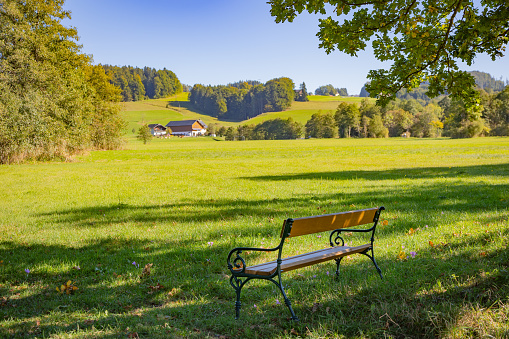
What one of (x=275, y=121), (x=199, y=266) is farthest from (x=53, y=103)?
(x=275, y=121)

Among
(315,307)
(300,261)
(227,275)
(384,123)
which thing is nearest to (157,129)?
(384,123)

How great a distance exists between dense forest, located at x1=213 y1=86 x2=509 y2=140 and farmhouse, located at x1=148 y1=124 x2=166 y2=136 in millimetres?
40010

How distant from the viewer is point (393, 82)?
695 cm

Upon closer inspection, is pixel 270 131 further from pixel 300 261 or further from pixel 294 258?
pixel 300 261

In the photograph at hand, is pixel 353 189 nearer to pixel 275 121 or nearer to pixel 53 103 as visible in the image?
pixel 53 103

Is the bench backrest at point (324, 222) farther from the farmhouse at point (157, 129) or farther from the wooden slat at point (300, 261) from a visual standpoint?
the farmhouse at point (157, 129)

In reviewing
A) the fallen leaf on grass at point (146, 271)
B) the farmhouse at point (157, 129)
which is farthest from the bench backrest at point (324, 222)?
the farmhouse at point (157, 129)

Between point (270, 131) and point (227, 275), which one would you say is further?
point (270, 131)

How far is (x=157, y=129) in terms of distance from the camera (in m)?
159

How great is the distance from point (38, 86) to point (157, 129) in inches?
5176

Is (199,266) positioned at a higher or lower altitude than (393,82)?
lower

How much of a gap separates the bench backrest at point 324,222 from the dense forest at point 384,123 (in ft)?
307

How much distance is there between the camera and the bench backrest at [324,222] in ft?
12.9

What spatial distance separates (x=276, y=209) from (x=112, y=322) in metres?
6.95
